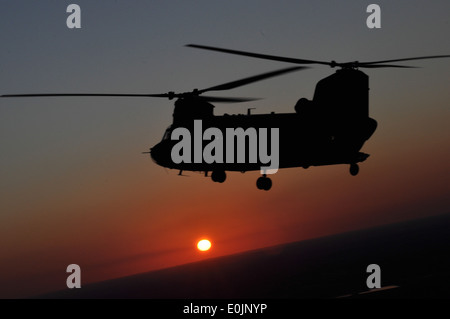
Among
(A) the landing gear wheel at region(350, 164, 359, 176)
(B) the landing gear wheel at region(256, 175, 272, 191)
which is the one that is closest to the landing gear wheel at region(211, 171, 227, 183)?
(B) the landing gear wheel at region(256, 175, 272, 191)

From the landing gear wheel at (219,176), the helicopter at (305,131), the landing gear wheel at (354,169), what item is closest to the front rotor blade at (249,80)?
the helicopter at (305,131)

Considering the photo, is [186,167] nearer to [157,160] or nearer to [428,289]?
[157,160]

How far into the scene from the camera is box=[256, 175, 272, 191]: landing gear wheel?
25828 millimetres

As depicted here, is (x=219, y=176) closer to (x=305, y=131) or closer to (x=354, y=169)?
(x=305, y=131)

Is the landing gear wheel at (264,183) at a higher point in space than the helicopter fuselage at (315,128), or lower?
lower

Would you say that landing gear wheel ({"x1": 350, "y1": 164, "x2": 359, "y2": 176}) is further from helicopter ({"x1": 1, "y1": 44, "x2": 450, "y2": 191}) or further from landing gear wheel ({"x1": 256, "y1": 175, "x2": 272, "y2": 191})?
landing gear wheel ({"x1": 256, "y1": 175, "x2": 272, "y2": 191})

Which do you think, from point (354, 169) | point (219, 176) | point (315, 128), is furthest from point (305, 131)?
point (219, 176)

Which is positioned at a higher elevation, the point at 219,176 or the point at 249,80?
the point at 249,80

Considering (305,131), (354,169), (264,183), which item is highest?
(305,131)

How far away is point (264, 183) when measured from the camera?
25891 mm

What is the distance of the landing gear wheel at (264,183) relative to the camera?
25828mm

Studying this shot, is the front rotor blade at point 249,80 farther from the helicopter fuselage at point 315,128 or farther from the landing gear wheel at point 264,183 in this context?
the landing gear wheel at point 264,183
